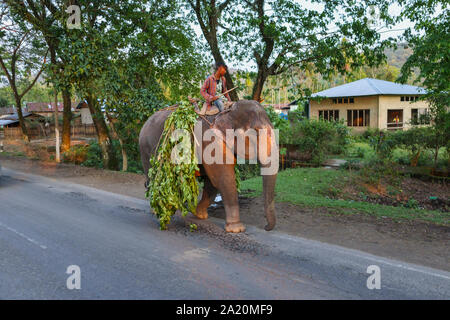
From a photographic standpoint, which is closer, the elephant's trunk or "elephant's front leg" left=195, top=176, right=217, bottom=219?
the elephant's trunk

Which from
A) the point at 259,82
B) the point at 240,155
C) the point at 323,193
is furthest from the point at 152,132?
the point at 259,82

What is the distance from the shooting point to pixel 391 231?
6.82m

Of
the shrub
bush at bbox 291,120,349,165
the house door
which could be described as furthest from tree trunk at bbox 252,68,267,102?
the house door

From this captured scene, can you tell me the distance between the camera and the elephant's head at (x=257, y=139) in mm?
6152

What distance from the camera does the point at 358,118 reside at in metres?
27.6

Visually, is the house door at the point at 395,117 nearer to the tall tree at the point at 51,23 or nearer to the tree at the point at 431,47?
the tree at the point at 431,47

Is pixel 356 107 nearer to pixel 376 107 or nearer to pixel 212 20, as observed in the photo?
pixel 376 107

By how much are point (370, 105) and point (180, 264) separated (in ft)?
81.7

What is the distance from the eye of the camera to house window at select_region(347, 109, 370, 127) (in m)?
27.2

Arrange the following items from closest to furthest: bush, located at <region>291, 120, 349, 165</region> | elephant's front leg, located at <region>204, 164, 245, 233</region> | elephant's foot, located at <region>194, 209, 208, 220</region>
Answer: elephant's front leg, located at <region>204, 164, 245, 233</region> < elephant's foot, located at <region>194, 209, 208, 220</region> < bush, located at <region>291, 120, 349, 165</region>
